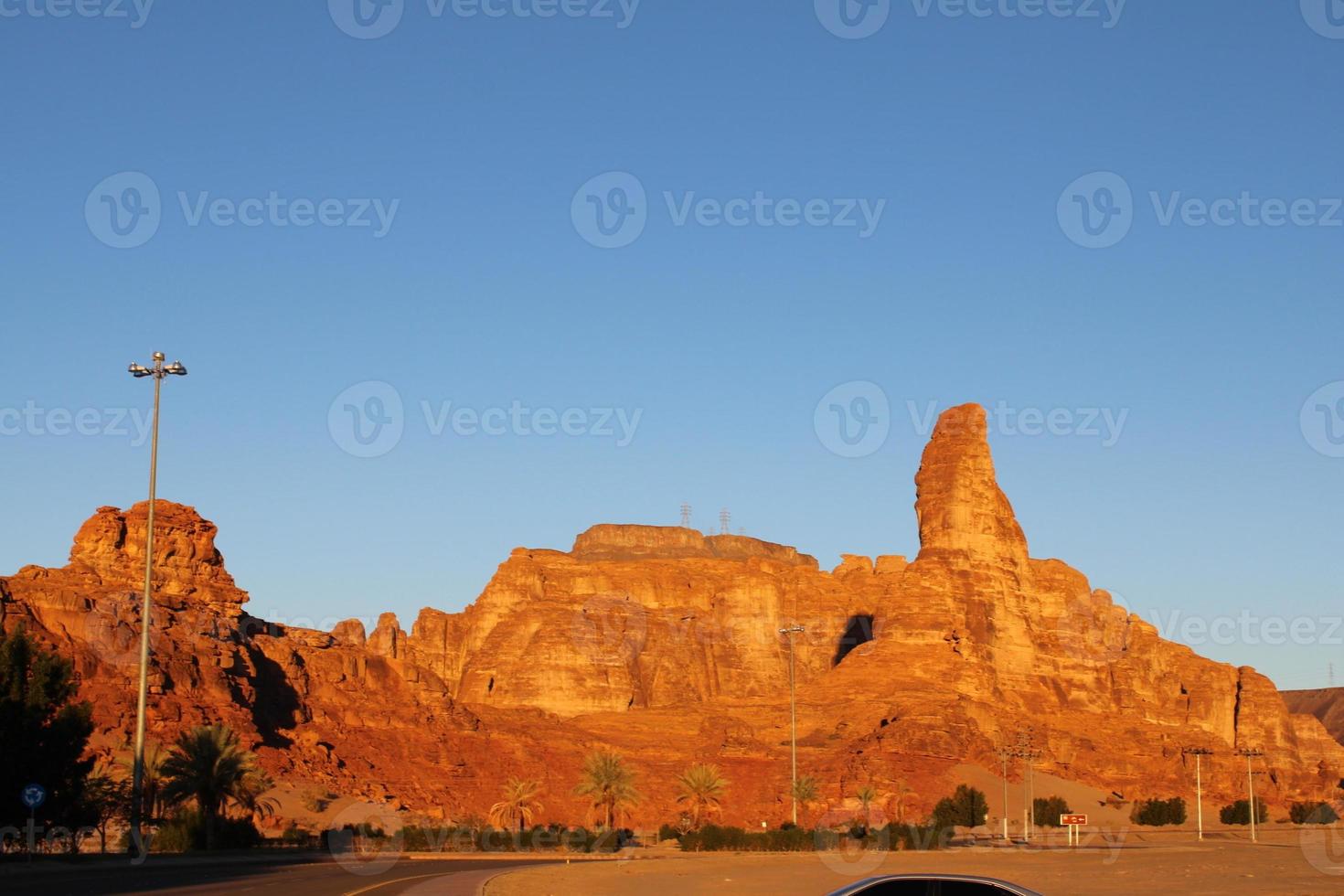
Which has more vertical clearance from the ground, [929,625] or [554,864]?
[929,625]

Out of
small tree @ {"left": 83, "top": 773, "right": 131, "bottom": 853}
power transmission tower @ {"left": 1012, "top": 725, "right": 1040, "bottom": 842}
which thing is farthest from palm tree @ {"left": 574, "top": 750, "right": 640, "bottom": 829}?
small tree @ {"left": 83, "top": 773, "right": 131, "bottom": 853}

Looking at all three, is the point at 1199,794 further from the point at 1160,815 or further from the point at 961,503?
the point at 961,503

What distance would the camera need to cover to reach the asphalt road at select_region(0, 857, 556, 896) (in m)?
33.1

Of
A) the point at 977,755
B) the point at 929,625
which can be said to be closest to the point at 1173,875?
the point at 977,755

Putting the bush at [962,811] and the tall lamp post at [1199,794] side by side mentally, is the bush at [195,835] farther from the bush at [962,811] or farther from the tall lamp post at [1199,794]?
the tall lamp post at [1199,794]

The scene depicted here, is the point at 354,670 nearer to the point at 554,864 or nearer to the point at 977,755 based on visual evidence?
the point at 977,755

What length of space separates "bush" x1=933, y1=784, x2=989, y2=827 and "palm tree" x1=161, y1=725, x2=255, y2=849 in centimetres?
5103

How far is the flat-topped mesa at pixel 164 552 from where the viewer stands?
409 ft

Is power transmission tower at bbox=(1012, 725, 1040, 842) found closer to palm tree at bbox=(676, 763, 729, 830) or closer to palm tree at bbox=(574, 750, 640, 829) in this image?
palm tree at bbox=(676, 763, 729, 830)

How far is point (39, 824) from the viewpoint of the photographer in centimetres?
4859

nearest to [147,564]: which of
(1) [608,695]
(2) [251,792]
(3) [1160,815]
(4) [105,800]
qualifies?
(4) [105,800]

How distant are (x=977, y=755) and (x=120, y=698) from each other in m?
77.3

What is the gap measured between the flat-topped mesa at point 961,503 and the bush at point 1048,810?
219ft

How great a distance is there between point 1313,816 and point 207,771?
100 metres
